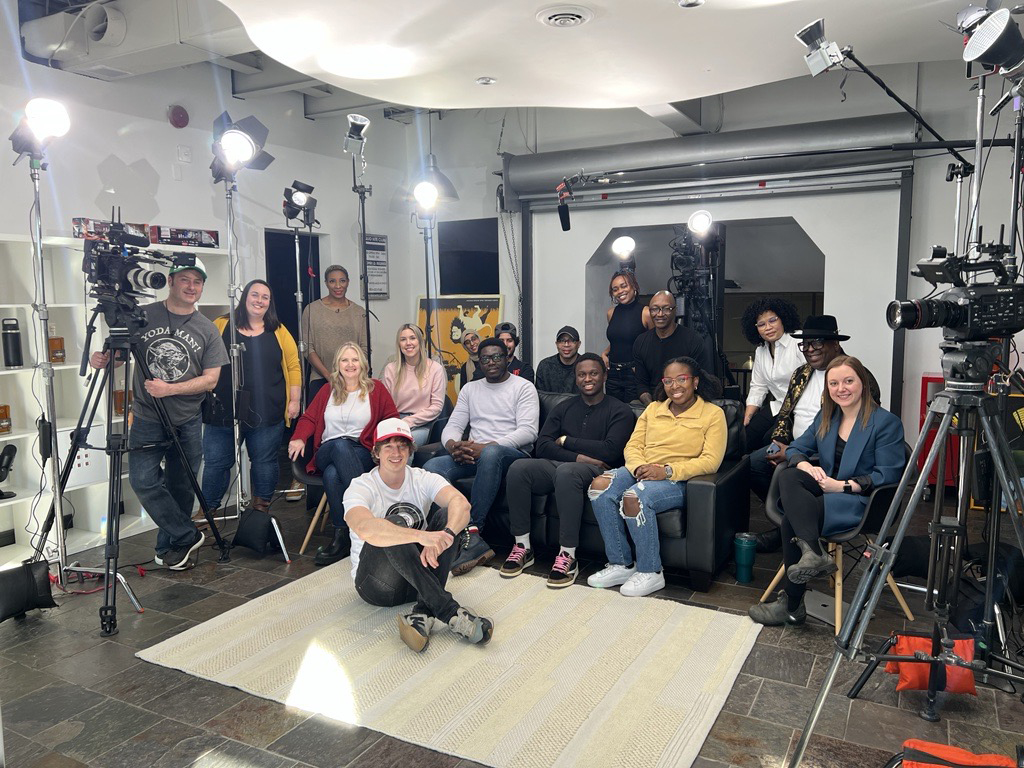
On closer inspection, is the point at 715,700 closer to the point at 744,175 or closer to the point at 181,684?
the point at 181,684

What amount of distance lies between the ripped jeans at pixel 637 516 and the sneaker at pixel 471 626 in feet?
2.76

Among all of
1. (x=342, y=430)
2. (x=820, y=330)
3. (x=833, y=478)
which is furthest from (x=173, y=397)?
(x=820, y=330)

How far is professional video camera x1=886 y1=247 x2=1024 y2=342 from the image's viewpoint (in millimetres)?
2139

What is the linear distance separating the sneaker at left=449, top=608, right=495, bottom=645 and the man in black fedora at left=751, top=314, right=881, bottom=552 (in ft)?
5.26

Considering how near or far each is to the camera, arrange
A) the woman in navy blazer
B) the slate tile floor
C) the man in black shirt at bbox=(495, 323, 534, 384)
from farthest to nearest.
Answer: the man in black shirt at bbox=(495, 323, 534, 384) < the woman in navy blazer < the slate tile floor

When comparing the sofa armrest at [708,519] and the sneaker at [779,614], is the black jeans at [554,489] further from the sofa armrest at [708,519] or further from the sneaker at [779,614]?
the sneaker at [779,614]

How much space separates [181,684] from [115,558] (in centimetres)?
81

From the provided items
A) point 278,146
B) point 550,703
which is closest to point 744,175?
point 278,146

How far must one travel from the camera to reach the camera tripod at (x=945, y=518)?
2.08 m

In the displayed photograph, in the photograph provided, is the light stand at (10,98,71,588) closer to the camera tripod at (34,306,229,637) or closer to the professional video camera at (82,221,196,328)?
the camera tripod at (34,306,229,637)

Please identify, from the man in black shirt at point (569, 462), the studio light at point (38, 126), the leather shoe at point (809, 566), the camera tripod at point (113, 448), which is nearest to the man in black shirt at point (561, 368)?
the man in black shirt at point (569, 462)

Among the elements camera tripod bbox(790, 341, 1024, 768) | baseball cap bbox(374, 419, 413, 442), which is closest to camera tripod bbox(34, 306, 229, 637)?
baseball cap bbox(374, 419, 413, 442)

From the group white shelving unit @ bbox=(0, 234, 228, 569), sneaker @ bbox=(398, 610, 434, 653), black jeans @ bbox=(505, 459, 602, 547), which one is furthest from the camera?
white shelving unit @ bbox=(0, 234, 228, 569)

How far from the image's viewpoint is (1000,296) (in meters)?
2.16
